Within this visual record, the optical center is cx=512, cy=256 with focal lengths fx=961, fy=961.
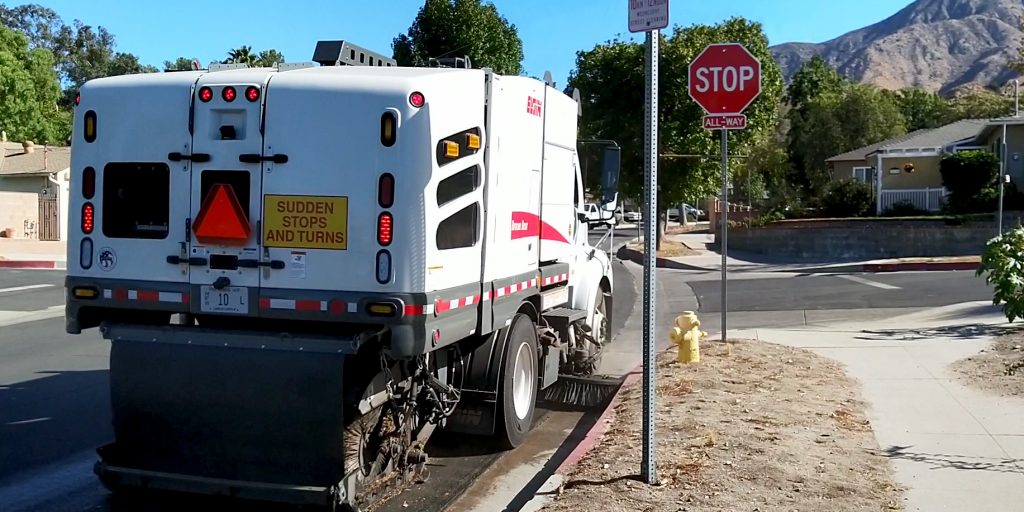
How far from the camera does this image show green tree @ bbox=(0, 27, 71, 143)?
5719cm

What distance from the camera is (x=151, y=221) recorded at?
623 cm

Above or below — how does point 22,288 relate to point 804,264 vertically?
below

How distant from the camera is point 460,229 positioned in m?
6.37

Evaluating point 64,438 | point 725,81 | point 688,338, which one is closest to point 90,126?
point 64,438

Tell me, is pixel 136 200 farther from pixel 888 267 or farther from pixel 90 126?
pixel 888 267

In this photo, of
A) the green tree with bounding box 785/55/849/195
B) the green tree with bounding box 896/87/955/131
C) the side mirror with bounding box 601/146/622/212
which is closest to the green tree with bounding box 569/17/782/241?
the green tree with bounding box 785/55/849/195

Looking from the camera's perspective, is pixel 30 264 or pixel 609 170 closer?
pixel 609 170

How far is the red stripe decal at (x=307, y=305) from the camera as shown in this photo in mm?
5898

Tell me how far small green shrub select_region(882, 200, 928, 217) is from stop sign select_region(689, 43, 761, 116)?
24137 mm

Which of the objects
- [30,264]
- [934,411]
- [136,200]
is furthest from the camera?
[30,264]

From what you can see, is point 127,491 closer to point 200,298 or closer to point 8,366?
point 200,298

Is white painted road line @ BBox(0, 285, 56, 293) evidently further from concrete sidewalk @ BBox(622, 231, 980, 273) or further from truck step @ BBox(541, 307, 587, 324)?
concrete sidewalk @ BBox(622, 231, 980, 273)

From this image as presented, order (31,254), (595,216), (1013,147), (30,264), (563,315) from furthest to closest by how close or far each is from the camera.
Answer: (1013,147) < (31,254) < (30,264) < (595,216) < (563,315)

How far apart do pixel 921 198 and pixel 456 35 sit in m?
18.8
